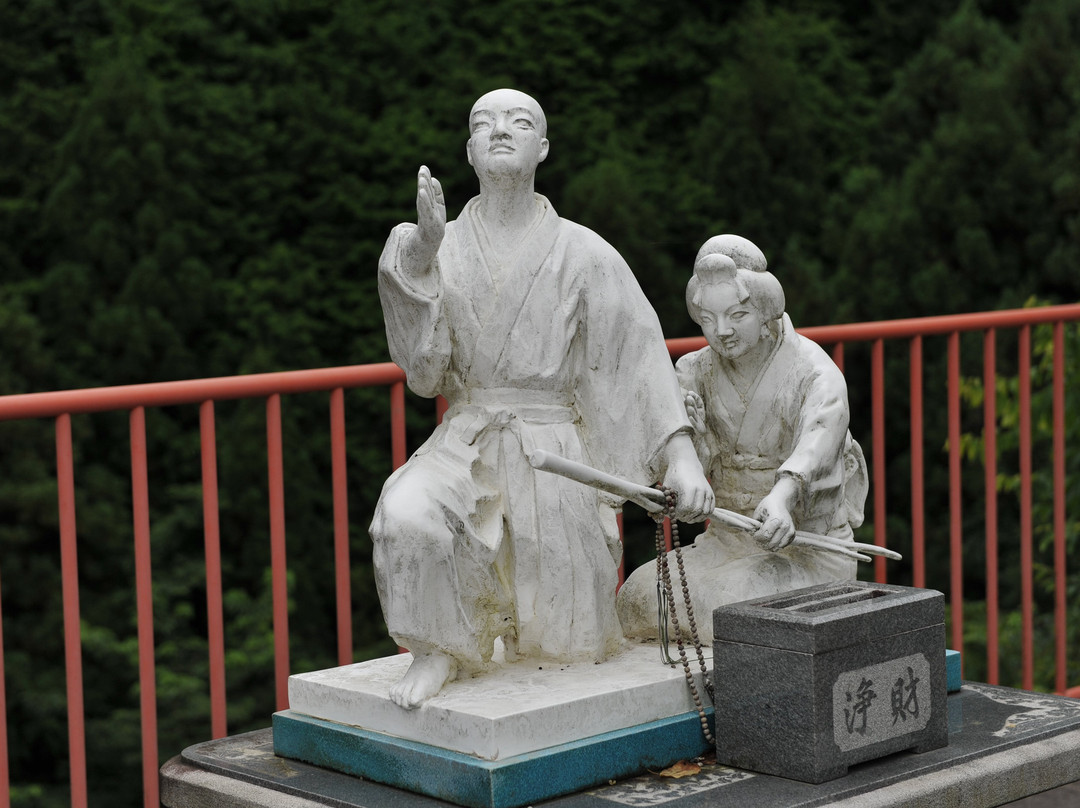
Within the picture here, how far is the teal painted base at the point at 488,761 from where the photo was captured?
2.77 meters

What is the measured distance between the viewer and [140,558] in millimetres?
3297

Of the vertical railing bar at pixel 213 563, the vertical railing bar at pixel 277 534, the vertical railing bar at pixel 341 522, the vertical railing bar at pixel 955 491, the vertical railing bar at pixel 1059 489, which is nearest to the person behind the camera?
the vertical railing bar at pixel 213 563

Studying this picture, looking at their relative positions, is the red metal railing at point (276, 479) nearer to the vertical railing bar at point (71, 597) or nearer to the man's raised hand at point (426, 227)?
the vertical railing bar at point (71, 597)

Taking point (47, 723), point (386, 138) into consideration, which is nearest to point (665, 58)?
point (386, 138)

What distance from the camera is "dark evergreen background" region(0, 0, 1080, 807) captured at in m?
7.54

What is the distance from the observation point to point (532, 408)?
3068 millimetres

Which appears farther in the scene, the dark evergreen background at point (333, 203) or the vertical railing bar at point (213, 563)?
the dark evergreen background at point (333, 203)

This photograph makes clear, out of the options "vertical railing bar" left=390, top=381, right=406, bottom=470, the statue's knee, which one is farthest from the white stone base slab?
"vertical railing bar" left=390, top=381, right=406, bottom=470

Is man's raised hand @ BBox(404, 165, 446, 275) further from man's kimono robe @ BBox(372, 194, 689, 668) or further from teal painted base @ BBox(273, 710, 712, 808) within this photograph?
teal painted base @ BBox(273, 710, 712, 808)

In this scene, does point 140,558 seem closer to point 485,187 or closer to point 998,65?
point 485,187

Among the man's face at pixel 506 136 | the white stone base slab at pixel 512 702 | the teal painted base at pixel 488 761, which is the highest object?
the man's face at pixel 506 136

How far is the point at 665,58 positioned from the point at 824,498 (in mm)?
6748

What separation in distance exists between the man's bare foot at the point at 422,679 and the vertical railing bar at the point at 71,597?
658mm

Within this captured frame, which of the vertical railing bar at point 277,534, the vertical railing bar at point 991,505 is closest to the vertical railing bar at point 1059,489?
the vertical railing bar at point 991,505
